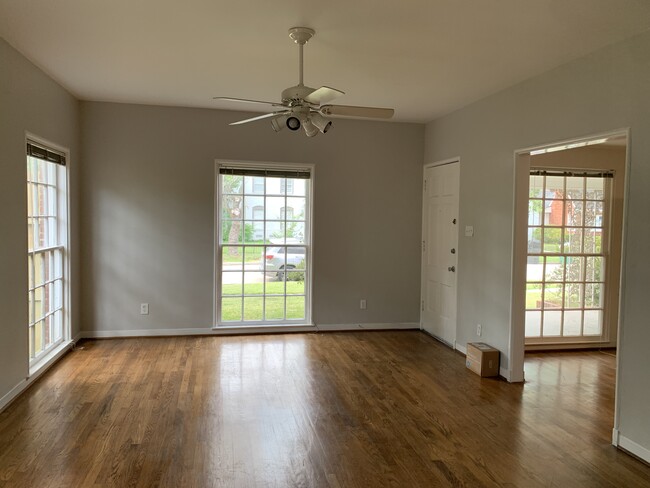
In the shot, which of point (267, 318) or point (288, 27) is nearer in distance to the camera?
point (288, 27)

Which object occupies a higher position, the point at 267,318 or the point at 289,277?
the point at 289,277

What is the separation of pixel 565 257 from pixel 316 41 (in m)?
3.85

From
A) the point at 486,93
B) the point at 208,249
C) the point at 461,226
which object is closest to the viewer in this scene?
the point at 486,93

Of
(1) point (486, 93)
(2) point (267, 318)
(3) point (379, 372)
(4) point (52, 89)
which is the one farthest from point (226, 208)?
(1) point (486, 93)

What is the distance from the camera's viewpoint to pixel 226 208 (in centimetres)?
571

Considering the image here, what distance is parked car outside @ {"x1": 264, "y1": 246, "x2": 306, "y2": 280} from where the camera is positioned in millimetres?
5852

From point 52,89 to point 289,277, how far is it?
3.16 meters

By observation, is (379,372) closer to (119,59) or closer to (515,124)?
(515,124)

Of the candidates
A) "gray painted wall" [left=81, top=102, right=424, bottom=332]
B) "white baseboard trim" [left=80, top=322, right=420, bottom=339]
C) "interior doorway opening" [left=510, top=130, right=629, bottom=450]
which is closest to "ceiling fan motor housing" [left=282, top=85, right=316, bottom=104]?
"gray painted wall" [left=81, top=102, right=424, bottom=332]

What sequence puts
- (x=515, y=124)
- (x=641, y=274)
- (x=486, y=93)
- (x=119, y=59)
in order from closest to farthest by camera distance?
(x=641, y=274) → (x=119, y=59) → (x=515, y=124) → (x=486, y=93)

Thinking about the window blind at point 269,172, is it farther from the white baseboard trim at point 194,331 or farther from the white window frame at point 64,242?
the white baseboard trim at point 194,331

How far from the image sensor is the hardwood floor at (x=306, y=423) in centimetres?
268

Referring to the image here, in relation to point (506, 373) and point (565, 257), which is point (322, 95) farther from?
point (565, 257)

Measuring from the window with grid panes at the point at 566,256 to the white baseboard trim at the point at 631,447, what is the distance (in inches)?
92.2
